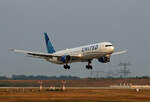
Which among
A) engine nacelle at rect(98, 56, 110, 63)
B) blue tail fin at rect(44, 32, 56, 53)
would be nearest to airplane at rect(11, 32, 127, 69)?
engine nacelle at rect(98, 56, 110, 63)

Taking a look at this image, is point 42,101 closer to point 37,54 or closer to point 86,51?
point 86,51

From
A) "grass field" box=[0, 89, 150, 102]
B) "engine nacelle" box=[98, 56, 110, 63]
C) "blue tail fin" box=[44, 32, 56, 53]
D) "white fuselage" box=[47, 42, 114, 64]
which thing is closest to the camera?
"grass field" box=[0, 89, 150, 102]

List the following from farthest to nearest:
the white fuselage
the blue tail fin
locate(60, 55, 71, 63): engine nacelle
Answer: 1. the blue tail fin
2. locate(60, 55, 71, 63): engine nacelle
3. the white fuselage

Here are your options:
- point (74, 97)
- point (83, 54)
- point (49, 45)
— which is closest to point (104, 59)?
point (83, 54)

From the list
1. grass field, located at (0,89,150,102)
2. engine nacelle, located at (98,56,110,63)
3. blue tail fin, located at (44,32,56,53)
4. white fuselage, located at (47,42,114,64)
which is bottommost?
grass field, located at (0,89,150,102)

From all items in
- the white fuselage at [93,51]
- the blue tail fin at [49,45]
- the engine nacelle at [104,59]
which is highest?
the blue tail fin at [49,45]

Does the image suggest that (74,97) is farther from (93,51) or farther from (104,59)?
(104,59)

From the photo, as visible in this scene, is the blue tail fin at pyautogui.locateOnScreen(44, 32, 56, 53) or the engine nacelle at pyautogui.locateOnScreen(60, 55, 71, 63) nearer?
the engine nacelle at pyautogui.locateOnScreen(60, 55, 71, 63)

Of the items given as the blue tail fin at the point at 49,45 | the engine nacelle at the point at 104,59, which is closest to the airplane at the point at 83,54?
the engine nacelle at the point at 104,59

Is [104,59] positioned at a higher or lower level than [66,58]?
lower

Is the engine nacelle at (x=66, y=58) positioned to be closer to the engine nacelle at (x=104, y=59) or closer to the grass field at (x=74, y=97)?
the engine nacelle at (x=104, y=59)

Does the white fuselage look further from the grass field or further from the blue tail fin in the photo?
the blue tail fin

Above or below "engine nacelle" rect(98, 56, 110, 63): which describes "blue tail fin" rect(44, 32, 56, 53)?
above

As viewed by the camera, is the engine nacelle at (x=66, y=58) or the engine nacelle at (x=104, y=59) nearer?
the engine nacelle at (x=104, y=59)
